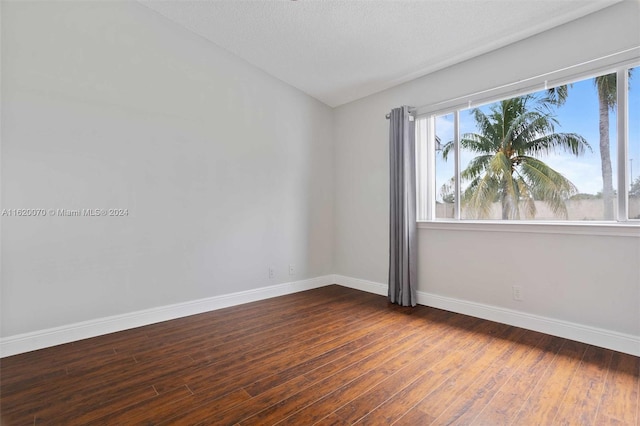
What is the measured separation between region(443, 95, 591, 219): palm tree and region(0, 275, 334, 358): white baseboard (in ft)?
8.34

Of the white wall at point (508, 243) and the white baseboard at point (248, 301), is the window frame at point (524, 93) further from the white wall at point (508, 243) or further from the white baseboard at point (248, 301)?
the white baseboard at point (248, 301)

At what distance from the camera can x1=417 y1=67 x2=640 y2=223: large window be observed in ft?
7.70

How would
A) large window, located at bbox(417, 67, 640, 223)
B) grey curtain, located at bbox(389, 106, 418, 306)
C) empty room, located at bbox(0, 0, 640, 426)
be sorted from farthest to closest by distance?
grey curtain, located at bbox(389, 106, 418, 306), large window, located at bbox(417, 67, 640, 223), empty room, located at bbox(0, 0, 640, 426)

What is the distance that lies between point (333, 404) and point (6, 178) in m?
2.85

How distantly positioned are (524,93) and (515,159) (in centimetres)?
73

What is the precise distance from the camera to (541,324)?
2.61m

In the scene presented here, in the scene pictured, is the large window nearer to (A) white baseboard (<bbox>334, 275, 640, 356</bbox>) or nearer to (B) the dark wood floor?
(A) white baseboard (<bbox>334, 275, 640, 356</bbox>)

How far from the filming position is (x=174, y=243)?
122 inches

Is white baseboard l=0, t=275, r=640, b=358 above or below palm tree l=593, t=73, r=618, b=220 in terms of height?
below

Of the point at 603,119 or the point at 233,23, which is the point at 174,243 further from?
the point at 603,119

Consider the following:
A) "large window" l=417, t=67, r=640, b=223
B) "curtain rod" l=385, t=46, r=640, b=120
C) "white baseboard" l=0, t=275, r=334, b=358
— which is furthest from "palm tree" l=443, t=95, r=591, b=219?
"white baseboard" l=0, t=275, r=334, b=358

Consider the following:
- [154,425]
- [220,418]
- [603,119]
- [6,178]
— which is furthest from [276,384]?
[603,119]

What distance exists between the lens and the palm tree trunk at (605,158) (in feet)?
7.98

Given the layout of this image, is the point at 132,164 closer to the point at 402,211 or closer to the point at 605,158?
the point at 402,211
